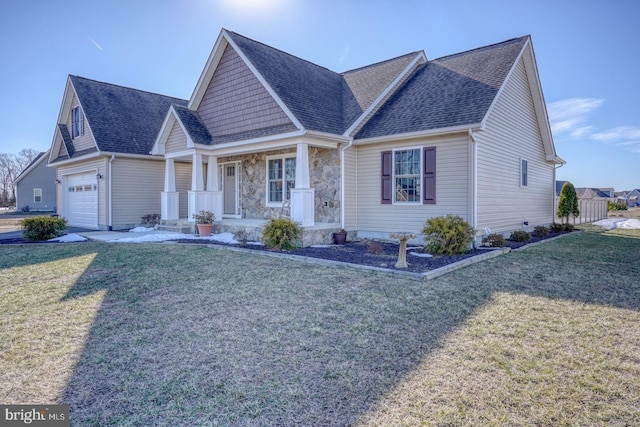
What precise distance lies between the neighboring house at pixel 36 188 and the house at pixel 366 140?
991 inches

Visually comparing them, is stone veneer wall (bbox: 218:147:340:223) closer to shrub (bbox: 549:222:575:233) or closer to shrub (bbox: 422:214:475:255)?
shrub (bbox: 422:214:475:255)

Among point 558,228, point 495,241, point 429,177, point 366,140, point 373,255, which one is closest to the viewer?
point 373,255

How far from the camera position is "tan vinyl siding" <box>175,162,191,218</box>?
57.3 feet

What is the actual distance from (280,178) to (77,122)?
11.7 m

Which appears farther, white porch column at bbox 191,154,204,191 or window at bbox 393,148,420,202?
white porch column at bbox 191,154,204,191

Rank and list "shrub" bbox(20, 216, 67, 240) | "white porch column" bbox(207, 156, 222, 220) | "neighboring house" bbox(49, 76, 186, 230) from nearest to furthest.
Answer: "shrub" bbox(20, 216, 67, 240) → "white porch column" bbox(207, 156, 222, 220) → "neighboring house" bbox(49, 76, 186, 230)

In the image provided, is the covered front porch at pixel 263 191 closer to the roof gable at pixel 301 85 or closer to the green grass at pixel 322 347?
the roof gable at pixel 301 85

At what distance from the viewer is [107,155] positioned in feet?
50.4

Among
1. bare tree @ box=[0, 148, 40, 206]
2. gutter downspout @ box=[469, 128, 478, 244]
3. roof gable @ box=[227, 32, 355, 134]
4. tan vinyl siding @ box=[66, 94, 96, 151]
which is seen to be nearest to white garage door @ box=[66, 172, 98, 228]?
tan vinyl siding @ box=[66, 94, 96, 151]

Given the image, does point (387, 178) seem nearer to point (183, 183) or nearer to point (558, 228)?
point (558, 228)

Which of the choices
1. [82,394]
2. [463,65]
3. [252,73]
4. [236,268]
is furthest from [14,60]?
[82,394]

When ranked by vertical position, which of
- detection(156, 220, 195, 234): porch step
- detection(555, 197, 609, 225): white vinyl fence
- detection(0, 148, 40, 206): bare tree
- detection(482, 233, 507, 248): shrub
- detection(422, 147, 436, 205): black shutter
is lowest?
detection(482, 233, 507, 248): shrub

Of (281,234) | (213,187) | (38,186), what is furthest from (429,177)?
(38,186)

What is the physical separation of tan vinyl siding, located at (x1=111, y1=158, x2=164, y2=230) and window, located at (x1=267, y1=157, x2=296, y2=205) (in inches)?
267
